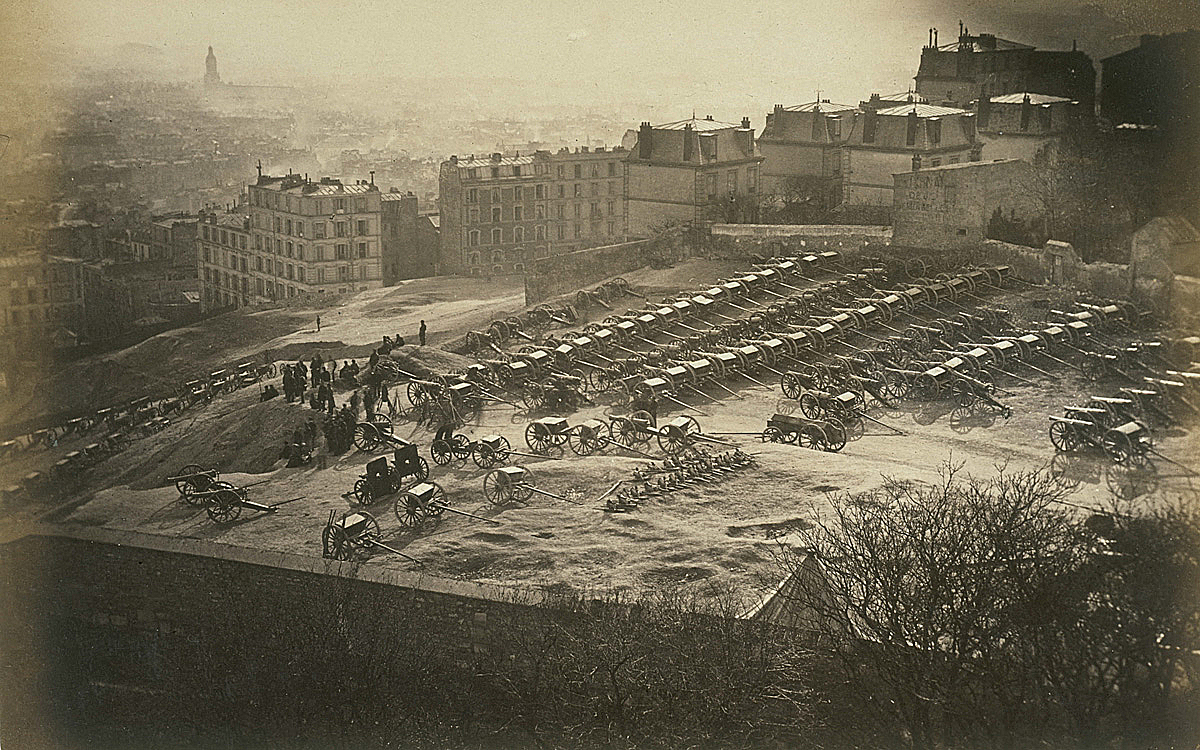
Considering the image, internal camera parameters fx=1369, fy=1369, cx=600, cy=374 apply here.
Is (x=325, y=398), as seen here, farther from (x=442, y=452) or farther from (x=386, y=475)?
(x=442, y=452)

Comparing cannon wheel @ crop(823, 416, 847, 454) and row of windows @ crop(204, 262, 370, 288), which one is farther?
row of windows @ crop(204, 262, 370, 288)

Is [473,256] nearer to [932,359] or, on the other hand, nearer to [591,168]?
[591,168]

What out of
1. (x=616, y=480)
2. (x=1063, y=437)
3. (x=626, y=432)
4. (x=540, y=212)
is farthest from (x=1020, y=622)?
(x=540, y=212)

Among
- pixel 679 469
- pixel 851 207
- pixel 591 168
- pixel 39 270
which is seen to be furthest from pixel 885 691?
pixel 39 270

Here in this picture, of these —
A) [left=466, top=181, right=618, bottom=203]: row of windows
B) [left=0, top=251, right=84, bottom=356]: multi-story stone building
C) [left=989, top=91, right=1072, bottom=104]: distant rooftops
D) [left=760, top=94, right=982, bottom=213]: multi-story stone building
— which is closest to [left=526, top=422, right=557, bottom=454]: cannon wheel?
[left=466, top=181, right=618, bottom=203]: row of windows

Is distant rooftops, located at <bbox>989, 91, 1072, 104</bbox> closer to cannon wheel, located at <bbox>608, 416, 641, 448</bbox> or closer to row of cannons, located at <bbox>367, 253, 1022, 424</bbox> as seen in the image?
row of cannons, located at <bbox>367, 253, 1022, 424</bbox>

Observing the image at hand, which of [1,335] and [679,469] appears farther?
[1,335]

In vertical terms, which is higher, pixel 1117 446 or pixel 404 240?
pixel 404 240
